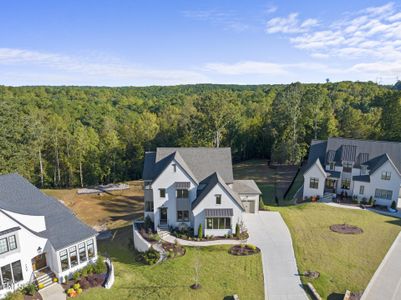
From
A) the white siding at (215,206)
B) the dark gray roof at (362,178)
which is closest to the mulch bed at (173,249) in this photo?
the white siding at (215,206)

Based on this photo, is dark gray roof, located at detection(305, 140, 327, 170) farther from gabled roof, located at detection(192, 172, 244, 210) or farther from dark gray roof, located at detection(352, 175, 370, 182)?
gabled roof, located at detection(192, 172, 244, 210)

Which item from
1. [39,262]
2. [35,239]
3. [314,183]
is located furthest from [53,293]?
[314,183]

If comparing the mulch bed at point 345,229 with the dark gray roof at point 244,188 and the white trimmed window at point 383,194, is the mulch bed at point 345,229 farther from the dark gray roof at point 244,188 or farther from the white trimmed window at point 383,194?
the white trimmed window at point 383,194

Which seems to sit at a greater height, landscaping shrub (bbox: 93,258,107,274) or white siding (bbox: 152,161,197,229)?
white siding (bbox: 152,161,197,229)

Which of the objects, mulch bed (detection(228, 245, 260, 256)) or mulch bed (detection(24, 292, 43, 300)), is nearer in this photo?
mulch bed (detection(24, 292, 43, 300))

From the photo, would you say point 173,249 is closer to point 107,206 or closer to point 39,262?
point 39,262

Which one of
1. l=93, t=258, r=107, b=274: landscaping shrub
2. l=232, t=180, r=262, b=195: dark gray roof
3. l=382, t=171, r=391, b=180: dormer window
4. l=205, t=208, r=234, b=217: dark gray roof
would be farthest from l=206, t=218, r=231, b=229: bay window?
l=382, t=171, r=391, b=180: dormer window

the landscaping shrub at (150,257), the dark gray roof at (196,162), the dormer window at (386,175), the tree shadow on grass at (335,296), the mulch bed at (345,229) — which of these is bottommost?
the landscaping shrub at (150,257)

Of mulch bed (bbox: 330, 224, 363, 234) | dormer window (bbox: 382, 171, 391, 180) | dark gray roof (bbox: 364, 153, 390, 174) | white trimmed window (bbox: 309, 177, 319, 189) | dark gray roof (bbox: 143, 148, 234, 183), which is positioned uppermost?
dark gray roof (bbox: 143, 148, 234, 183)
